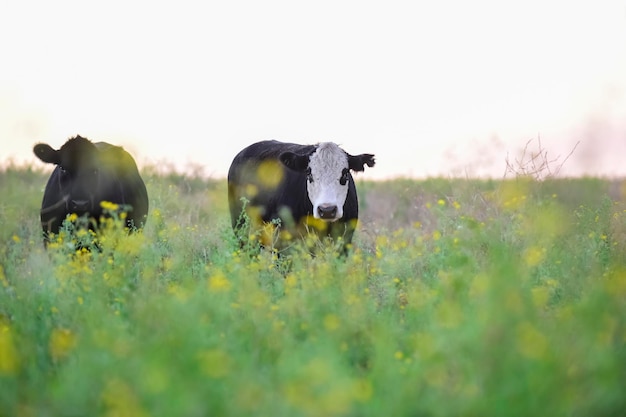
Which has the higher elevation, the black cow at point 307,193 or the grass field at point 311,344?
the black cow at point 307,193

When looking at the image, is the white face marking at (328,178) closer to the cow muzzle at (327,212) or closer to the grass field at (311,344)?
the cow muzzle at (327,212)

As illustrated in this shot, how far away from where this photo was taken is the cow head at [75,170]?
10.3m

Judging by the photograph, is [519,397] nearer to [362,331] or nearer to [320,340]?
[320,340]

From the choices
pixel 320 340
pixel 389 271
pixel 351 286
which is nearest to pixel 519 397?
pixel 320 340

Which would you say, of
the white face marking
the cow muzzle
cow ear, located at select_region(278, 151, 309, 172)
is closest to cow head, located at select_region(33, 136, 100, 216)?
cow ear, located at select_region(278, 151, 309, 172)

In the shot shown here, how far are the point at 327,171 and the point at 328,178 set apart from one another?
0.11 meters

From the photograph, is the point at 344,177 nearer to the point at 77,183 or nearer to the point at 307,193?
the point at 307,193

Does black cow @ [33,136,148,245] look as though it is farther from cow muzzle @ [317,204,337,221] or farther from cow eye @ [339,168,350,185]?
cow eye @ [339,168,350,185]

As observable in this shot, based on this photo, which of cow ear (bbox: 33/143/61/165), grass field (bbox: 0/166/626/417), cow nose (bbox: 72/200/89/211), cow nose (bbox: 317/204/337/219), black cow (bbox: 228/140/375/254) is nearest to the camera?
grass field (bbox: 0/166/626/417)

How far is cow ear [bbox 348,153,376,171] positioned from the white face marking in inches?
5.4

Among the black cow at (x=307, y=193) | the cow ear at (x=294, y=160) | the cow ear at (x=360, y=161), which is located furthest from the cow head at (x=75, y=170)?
the cow ear at (x=360, y=161)

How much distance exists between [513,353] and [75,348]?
101 inches

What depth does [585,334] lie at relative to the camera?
4.68 metres

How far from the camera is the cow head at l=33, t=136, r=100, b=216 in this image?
10.3m
